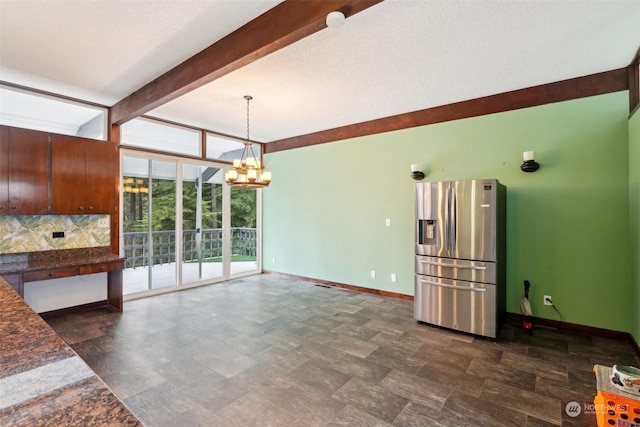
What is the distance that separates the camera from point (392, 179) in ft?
16.1

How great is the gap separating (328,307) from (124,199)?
3.60 metres

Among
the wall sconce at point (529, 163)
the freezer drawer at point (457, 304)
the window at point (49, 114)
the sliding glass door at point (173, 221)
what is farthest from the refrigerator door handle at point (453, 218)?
the window at point (49, 114)

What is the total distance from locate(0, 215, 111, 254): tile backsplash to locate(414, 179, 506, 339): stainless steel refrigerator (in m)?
4.53

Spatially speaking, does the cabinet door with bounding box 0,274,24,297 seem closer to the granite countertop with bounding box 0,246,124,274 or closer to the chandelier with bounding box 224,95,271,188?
the granite countertop with bounding box 0,246,124,274

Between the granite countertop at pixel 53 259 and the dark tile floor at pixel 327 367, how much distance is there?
768 millimetres

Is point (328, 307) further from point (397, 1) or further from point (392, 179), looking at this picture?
point (397, 1)

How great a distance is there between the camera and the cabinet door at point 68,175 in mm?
3824

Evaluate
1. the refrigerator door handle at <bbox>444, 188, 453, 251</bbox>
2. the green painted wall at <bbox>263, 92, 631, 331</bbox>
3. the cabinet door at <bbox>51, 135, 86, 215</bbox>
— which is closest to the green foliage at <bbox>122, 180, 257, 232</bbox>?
the cabinet door at <bbox>51, 135, 86, 215</bbox>

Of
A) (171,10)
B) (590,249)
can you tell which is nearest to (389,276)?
(590,249)

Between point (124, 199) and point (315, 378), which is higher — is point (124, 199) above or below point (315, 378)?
above

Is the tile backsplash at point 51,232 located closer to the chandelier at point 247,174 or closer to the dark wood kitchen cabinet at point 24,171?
the dark wood kitchen cabinet at point 24,171

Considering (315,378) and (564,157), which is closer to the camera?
(315,378)

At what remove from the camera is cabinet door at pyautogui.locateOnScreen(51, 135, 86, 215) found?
12.5 ft

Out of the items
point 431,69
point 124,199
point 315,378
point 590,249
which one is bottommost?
point 315,378
